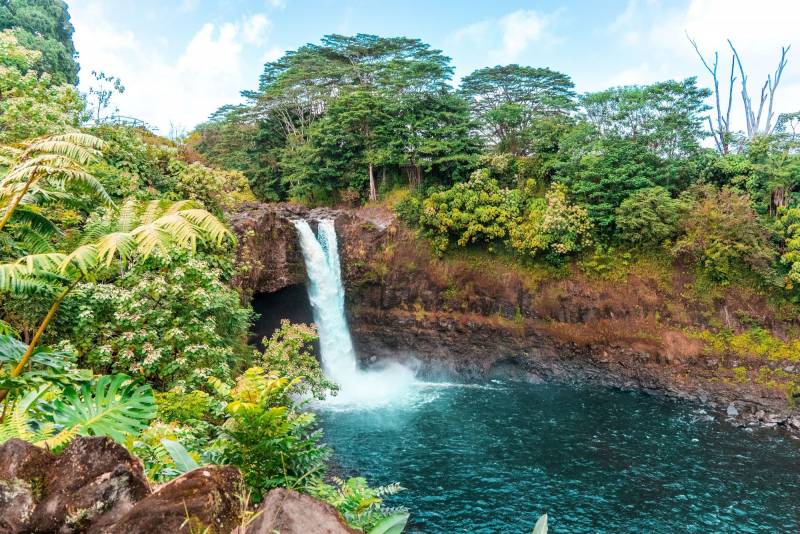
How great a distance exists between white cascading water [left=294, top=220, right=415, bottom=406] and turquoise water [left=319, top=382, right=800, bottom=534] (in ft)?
11.4

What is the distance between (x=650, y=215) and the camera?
19312mm

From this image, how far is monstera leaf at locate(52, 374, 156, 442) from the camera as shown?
4094 mm

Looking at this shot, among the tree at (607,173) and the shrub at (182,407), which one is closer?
the shrub at (182,407)

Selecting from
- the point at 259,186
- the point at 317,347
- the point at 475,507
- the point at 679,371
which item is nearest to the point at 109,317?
the point at 475,507

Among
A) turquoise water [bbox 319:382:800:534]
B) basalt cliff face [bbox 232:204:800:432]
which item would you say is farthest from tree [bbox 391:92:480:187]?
turquoise water [bbox 319:382:800:534]

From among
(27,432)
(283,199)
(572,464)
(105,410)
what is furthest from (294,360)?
(283,199)

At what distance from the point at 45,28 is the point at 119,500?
43.2 m

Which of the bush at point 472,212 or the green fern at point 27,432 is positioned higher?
the bush at point 472,212

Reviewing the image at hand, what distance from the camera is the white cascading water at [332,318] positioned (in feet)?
70.1

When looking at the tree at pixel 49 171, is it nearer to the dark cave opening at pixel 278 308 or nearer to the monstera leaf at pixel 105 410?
the monstera leaf at pixel 105 410

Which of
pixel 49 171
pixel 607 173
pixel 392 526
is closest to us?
pixel 392 526

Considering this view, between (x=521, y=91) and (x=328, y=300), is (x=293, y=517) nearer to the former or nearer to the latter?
(x=328, y=300)

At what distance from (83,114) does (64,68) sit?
25.3 m

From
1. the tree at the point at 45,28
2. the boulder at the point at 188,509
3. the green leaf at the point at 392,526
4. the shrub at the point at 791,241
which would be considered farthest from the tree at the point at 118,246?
the tree at the point at 45,28
